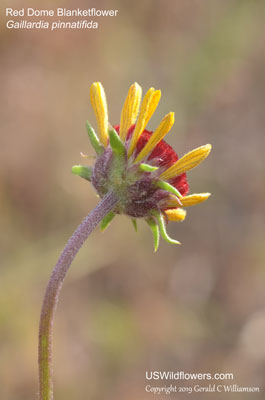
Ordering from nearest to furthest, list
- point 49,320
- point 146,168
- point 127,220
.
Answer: point 49,320 < point 146,168 < point 127,220

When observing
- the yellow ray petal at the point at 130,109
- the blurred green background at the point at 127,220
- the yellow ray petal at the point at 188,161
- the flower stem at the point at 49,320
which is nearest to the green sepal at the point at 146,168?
the yellow ray petal at the point at 188,161

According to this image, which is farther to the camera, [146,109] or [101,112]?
[101,112]

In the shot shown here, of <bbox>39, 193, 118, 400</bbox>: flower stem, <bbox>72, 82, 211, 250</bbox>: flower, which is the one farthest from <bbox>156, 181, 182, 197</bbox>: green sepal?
<bbox>39, 193, 118, 400</bbox>: flower stem

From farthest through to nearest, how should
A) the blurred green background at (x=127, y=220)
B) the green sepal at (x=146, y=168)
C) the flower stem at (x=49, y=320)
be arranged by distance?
the blurred green background at (x=127, y=220) < the green sepal at (x=146, y=168) < the flower stem at (x=49, y=320)

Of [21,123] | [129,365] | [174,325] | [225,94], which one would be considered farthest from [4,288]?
[225,94]

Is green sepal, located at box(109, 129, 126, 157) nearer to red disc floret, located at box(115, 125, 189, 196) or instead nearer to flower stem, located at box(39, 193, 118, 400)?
red disc floret, located at box(115, 125, 189, 196)

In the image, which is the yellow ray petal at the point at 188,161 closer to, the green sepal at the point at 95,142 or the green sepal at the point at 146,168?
the green sepal at the point at 146,168

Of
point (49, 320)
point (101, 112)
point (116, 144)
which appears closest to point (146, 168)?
point (116, 144)

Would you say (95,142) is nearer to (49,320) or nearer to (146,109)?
(146,109)
